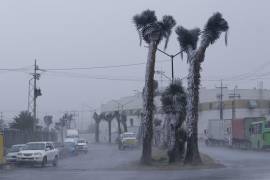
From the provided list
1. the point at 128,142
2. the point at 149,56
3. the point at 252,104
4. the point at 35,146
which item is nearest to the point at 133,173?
the point at 149,56

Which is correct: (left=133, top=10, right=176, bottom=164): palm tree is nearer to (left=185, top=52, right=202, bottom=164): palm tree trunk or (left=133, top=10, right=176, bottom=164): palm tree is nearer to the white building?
(left=185, top=52, right=202, bottom=164): palm tree trunk

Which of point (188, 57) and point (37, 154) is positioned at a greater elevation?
point (188, 57)

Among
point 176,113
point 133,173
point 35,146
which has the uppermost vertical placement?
point 176,113

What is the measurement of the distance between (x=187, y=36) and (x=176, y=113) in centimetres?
502

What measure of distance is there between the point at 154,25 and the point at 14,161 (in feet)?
45.8

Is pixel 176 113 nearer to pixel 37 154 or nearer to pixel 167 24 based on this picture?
pixel 167 24

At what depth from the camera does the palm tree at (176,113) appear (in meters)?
41.6

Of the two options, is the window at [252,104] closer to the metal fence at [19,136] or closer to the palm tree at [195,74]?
the metal fence at [19,136]

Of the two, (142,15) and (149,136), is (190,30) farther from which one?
(149,136)

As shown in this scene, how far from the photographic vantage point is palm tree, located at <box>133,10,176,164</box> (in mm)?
41906

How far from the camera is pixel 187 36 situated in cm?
4262

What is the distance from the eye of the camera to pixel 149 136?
42.0 metres

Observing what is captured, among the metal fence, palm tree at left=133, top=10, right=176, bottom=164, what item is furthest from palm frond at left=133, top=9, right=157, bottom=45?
the metal fence

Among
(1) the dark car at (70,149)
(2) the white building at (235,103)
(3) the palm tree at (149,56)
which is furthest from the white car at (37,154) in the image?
(2) the white building at (235,103)
